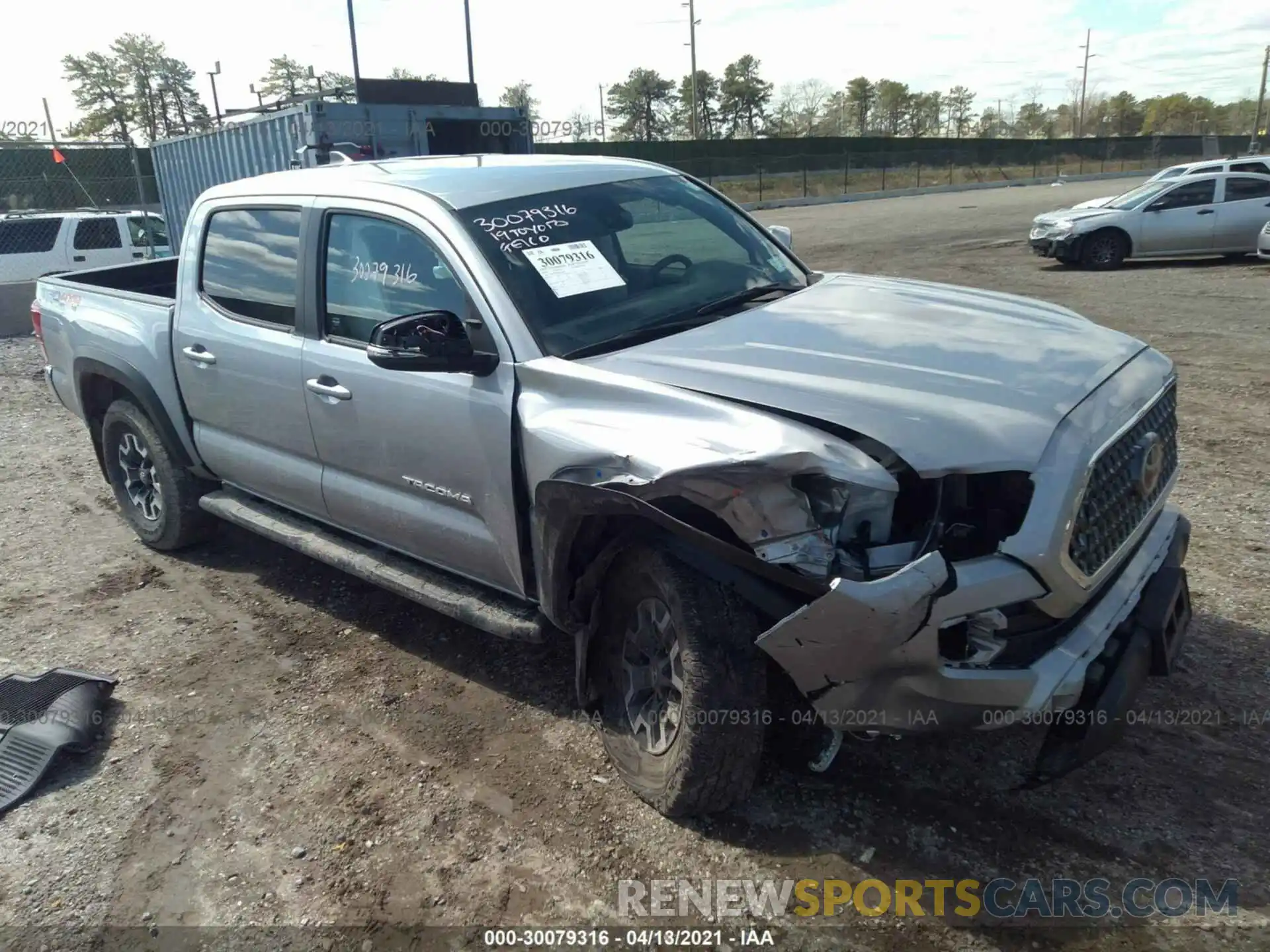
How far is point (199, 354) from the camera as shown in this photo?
4.55 meters

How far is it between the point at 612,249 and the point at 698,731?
186 cm

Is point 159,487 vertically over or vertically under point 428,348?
under

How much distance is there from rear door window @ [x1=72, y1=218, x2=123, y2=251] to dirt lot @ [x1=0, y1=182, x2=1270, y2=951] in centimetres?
1239

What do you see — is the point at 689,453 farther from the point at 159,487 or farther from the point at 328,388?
the point at 159,487

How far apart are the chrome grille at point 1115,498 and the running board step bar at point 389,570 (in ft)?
5.63

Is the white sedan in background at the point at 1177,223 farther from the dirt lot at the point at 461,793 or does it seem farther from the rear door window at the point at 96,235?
the rear door window at the point at 96,235

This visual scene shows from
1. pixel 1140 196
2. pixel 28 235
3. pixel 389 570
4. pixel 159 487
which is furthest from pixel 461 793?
pixel 1140 196

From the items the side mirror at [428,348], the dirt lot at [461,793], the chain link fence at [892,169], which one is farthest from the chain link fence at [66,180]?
the chain link fence at [892,169]

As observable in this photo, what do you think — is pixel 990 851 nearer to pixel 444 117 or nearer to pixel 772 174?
pixel 444 117

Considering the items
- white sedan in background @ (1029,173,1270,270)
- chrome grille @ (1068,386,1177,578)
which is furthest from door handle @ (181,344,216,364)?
white sedan in background @ (1029,173,1270,270)

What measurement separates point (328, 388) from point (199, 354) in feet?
3.79

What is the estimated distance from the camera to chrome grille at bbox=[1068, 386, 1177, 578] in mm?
2570

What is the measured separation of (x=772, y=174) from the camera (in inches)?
1766

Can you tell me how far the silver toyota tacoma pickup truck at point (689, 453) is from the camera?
8.13 ft
